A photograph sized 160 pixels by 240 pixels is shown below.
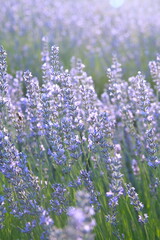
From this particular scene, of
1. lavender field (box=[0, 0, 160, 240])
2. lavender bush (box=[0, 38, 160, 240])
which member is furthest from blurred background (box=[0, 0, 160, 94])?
lavender bush (box=[0, 38, 160, 240])

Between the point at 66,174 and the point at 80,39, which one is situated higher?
the point at 80,39

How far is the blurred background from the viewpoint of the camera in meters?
7.54

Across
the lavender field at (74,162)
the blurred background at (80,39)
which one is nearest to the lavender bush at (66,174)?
the lavender field at (74,162)

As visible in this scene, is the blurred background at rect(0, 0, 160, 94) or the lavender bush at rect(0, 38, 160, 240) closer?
the lavender bush at rect(0, 38, 160, 240)

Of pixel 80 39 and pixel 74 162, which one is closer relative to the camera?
pixel 74 162

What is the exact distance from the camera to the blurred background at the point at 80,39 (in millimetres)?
7535

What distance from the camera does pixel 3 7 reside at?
898 cm

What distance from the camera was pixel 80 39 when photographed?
8.66 m

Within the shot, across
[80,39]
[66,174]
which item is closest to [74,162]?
[66,174]

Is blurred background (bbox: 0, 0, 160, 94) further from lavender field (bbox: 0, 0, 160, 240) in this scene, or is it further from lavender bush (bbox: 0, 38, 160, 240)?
lavender bush (bbox: 0, 38, 160, 240)

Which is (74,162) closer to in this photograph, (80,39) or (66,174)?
(66,174)

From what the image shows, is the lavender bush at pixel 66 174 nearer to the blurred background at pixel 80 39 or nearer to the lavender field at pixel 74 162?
the lavender field at pixel 74 162

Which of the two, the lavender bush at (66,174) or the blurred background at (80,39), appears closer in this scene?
the lavender bush at (66,174)

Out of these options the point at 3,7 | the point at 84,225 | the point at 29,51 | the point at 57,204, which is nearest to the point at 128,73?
the point at 29,51
